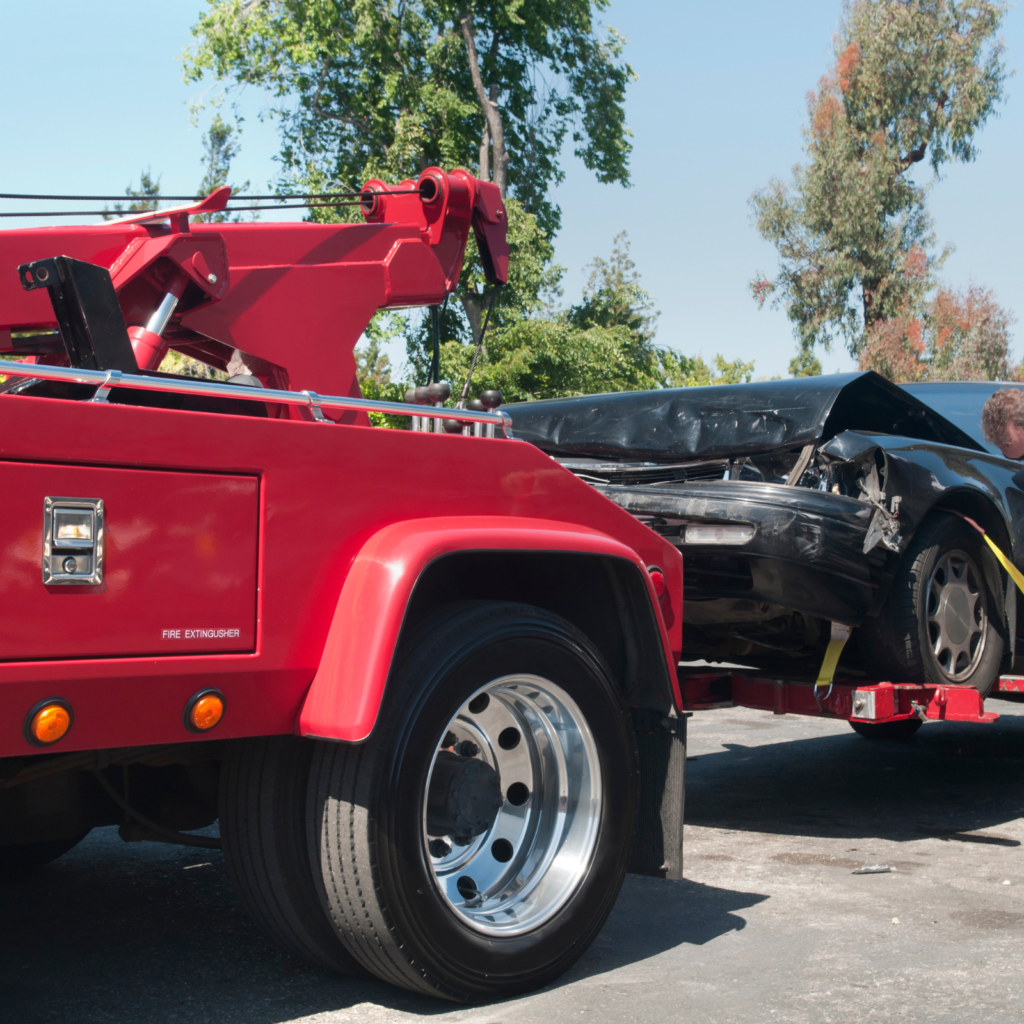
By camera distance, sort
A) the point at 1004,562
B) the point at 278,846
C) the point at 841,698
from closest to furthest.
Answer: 1. the point at 278,846
2. the point at 841,698
3. the point at 1004,562

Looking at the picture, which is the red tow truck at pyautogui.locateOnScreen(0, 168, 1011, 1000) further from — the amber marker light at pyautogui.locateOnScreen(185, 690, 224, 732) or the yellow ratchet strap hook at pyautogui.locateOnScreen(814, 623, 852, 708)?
the yellow ratchet strap hook at pyautogui.locateOnScreen(814, 623, 852, 708)

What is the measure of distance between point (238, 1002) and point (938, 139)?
38820 mm

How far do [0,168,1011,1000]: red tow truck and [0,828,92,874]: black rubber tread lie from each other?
980mm

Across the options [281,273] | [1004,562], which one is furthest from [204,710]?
[1004,562]

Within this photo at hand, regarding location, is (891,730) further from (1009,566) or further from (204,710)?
(204,710)

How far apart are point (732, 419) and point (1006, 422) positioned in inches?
79.6

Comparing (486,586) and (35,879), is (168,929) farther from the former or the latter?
(486,586)

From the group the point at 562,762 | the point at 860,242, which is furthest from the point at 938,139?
the point at 562,762

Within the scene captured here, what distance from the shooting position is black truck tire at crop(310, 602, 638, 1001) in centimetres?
273

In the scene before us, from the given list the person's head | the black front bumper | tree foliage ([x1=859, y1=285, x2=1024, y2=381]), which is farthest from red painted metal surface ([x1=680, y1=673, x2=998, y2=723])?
tree foliage ([x1=859, y1=285, x2=1024, y2=381])

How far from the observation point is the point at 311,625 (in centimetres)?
264

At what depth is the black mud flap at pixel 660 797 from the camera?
343 centimetres

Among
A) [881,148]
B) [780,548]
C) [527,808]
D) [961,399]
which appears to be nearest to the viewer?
[527,808]

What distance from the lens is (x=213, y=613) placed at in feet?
8.07
